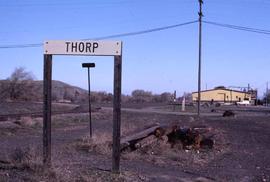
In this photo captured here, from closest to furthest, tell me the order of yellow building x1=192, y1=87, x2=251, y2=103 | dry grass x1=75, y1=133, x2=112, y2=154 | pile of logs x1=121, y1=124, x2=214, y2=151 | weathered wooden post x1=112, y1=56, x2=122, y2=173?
weathered wooden post x1=112, y1=56, x2=122, y2=173 < dry grass x1=75, y1=133, x2=112, y2=154 < pile of logs x1=121, y1=124, x2=214, y2=151 < yellow building x1=192, y1=87, x2=251, y2=103

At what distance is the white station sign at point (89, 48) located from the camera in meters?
10.5

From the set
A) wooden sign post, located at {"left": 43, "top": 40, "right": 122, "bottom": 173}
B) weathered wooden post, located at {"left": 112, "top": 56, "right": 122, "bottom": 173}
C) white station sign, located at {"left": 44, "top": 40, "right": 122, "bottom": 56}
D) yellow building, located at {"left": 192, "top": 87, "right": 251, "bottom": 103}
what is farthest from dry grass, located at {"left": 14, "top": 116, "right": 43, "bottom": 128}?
yellow building, located at {"left": 192, "top": 87, "right": 251, "bottom": 103}

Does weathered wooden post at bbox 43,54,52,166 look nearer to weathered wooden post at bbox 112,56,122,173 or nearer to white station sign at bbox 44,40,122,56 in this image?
white station sign at bbox 44,40,122,56

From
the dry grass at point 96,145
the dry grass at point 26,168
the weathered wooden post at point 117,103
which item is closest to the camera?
the dry grass at point 26,168

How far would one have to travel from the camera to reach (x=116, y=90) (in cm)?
1053

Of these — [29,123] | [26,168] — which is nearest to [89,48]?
[26,168]

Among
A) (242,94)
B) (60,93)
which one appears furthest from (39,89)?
(242,94)

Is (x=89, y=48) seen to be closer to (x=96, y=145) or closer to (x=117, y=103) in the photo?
(x=117, y=103)

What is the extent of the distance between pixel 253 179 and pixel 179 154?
3713mm

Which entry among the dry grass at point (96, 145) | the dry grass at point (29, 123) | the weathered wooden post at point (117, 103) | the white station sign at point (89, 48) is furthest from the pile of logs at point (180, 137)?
the dry grass at point (29, 123)

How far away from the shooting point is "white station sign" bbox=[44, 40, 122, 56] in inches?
412

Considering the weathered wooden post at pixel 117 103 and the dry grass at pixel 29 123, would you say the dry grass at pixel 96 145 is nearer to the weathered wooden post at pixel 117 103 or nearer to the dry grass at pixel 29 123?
the weathered wooden post at pixel 117 103

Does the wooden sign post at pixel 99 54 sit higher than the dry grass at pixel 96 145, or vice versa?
the wooden sign post at pixel 99 54

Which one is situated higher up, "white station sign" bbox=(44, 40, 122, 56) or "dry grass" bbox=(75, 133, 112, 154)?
"white station sign" bbox=(44, 40, 122, 56)
